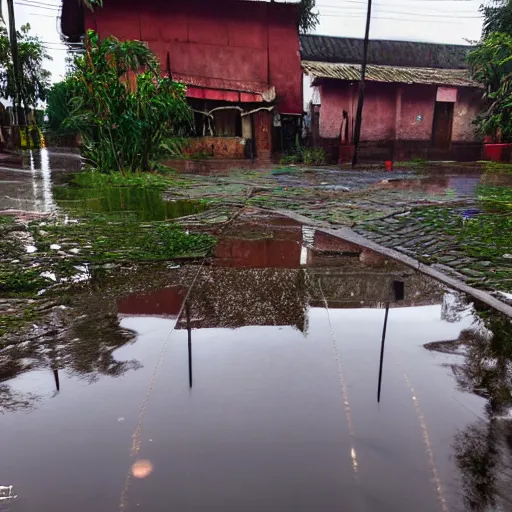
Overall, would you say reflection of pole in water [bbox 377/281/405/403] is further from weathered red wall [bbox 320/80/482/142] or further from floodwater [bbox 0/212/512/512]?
weathered red wall [bbox 320/80/482/142]

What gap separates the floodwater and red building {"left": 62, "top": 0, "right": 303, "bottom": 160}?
1798 centimetres

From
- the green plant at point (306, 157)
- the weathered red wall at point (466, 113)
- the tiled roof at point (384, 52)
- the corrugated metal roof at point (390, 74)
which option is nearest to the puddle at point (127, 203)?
the green plant at point (306, 157)

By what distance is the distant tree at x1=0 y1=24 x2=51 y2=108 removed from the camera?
20.8m

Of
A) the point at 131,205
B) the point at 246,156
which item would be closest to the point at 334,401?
the point at 131,205

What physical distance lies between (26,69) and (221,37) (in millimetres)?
13662

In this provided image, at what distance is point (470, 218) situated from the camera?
6.63m

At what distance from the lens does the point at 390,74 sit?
20.6m

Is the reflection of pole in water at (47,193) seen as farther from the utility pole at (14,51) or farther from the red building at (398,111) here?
the red building at (398,111)

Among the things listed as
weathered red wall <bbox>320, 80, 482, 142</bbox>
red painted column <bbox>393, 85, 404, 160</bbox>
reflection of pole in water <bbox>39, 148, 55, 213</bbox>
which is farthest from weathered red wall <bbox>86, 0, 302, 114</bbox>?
reflection of pole in water <bbox>39, 148, 55, 213</bbox>

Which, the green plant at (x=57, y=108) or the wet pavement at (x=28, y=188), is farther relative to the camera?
the green plant at (x=57, y=108)

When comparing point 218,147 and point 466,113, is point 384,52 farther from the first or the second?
point 218,147

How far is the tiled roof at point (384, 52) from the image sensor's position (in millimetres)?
22984

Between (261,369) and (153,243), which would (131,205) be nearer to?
(153,243)

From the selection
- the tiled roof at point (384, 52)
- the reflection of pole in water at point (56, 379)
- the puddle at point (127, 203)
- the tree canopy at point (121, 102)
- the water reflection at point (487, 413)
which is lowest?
the reflection of pole in water at point (56, 379)
